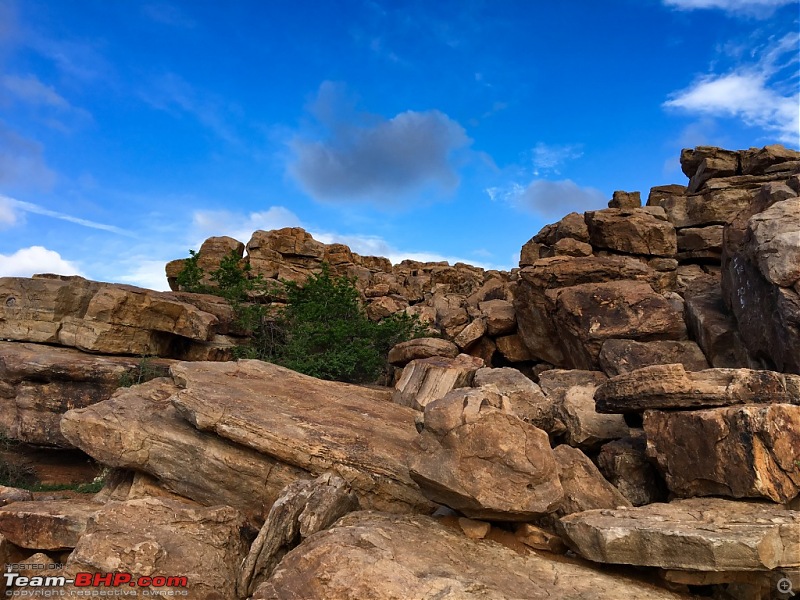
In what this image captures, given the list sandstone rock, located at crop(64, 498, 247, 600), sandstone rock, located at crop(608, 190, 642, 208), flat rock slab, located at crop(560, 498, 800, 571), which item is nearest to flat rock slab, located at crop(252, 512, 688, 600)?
flat rock slab, located at crop(560, 498, 800, 571)

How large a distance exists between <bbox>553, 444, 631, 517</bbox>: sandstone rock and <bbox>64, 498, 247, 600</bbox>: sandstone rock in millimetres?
4352

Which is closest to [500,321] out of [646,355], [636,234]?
[646,355]

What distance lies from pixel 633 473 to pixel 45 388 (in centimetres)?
1531

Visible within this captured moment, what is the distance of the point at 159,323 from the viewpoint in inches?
712

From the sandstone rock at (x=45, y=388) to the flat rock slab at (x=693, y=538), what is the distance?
45.9ft

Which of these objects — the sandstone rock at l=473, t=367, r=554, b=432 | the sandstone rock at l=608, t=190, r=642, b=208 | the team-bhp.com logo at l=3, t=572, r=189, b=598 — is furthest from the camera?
the sandstone rock at l=608, t=190, r=642, b=208

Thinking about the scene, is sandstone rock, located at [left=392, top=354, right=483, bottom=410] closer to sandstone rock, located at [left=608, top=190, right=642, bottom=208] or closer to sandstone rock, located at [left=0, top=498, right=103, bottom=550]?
sandstone rock, located at [left=0, top=498, right=103, bottom=550]

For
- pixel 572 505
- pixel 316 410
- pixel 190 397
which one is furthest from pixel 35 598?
pixel 572 505

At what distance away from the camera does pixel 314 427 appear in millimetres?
8875

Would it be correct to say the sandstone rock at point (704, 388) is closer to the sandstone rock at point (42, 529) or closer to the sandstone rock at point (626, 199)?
the sandstone rock at point (42, 529)

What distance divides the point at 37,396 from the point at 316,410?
996cm

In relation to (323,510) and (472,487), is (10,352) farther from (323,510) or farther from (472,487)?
(472,487)

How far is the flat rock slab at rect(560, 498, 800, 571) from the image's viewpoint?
202 inches

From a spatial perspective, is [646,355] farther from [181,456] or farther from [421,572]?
[181,456]
